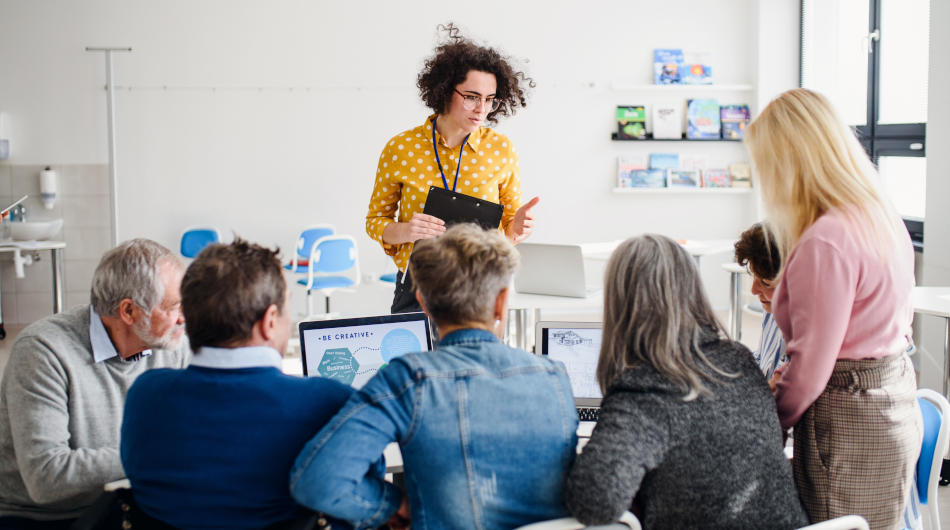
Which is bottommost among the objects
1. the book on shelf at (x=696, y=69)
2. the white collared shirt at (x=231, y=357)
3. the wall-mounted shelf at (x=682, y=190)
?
the white collared shirt at (x=231, y=357)

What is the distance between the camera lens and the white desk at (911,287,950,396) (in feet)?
10.3

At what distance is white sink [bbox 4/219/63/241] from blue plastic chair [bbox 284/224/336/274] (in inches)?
66.5

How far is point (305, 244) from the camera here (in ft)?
20.2

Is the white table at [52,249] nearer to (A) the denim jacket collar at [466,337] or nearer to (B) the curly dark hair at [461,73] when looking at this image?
(B) the curly dark hair at [461,73]

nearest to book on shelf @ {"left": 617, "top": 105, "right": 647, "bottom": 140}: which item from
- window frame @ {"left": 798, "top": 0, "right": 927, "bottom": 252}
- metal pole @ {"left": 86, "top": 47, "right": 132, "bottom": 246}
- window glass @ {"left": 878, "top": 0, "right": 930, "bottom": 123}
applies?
window frame @ {"left": 798, "top": 0, "right": 927, "bottom": 252}

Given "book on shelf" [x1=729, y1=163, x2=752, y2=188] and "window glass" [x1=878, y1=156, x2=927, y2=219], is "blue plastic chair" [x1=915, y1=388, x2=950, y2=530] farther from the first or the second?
"book on shelf" [x1=729, y1=163, x2=752, y2=188]

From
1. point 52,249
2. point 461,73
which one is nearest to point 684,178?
point 461,73

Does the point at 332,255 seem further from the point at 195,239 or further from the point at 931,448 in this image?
the point at 931,448

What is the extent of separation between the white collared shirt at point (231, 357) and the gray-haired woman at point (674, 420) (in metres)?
0.55

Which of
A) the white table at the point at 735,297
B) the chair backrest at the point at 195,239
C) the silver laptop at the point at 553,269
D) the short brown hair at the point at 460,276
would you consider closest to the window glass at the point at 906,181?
the white table at the point at 735,297

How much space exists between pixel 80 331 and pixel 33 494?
0.33 m

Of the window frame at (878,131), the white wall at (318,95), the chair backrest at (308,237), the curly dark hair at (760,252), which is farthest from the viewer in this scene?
the white wall at (318,95)

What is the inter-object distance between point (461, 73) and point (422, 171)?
34cm

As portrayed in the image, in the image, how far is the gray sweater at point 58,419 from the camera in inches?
62.0
